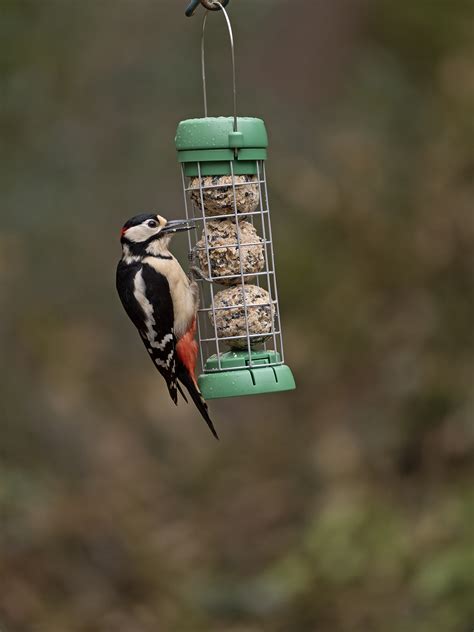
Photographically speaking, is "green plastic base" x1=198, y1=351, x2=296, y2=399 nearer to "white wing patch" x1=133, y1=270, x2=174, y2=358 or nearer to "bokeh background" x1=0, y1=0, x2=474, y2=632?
"white wing patch" x1=133, y1=270, x2=174, y2=358

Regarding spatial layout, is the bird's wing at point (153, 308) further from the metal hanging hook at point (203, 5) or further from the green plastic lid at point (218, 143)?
the metal hanging hook at point (203, 5)

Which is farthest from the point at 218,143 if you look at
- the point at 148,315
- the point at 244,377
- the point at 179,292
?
the point at 244,377

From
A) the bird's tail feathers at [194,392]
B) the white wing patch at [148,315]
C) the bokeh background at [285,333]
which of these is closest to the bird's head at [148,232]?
the white wing patch at [148,315]

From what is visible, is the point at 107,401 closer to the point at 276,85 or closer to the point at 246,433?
the point at 246,433

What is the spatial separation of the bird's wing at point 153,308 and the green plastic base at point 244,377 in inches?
8.3

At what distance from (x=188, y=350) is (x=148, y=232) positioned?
0.54 metres

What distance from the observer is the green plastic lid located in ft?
13.0

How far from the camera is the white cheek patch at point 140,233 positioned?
14.2 ft

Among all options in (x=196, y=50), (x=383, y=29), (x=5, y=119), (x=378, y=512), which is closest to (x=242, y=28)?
(x=196, y=50)

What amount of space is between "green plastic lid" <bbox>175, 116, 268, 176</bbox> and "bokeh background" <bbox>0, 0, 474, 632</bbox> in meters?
2.71

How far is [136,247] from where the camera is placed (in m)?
4.39

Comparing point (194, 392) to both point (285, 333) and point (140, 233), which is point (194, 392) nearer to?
point (140, 233)

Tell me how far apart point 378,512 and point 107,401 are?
7.72 feet

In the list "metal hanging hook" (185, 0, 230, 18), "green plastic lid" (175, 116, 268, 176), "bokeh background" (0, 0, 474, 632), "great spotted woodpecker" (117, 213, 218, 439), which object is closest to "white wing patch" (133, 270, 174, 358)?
"great spotted woodpecker" (117, 213, 218, 439)
